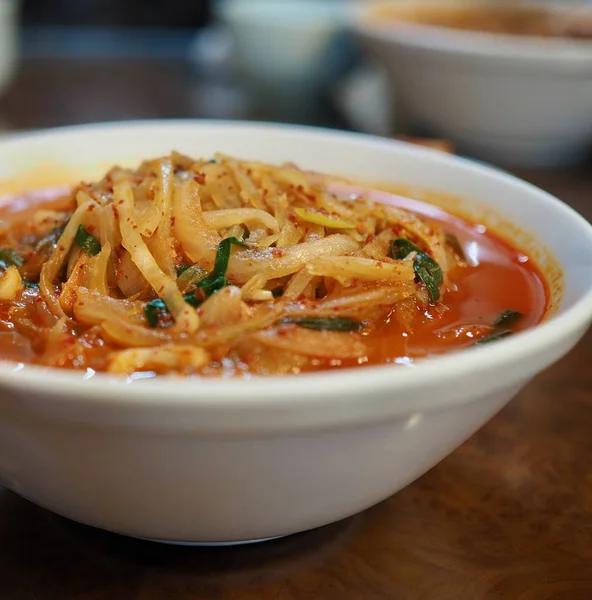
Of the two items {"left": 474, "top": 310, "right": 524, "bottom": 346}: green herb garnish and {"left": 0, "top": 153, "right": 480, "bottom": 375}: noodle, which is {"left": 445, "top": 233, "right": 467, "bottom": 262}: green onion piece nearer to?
{"left": 0, "top": 153, "right": 480, "bottom": 375}: noodle

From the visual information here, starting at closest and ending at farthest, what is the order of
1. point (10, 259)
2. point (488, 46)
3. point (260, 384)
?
point (260, 384), point (10, 259), point (488, 46)

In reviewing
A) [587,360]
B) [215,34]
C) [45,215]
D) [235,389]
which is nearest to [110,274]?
[45,215]

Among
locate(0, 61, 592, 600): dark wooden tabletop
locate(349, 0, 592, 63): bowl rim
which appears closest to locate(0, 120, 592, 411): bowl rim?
locate(0, 61, 592, 600): dark wooden tabletop

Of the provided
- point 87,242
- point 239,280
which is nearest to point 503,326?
point 239,280

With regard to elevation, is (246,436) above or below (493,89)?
above

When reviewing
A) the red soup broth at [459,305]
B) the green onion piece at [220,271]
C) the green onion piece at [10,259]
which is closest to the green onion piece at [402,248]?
the red soup broth at [459,305]

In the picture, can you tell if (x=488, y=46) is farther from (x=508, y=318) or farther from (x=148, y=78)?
(x=148, y=78)

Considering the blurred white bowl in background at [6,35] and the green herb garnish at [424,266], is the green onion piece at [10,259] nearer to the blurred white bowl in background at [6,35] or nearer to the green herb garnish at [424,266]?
the green herb garnish at [424,266]
